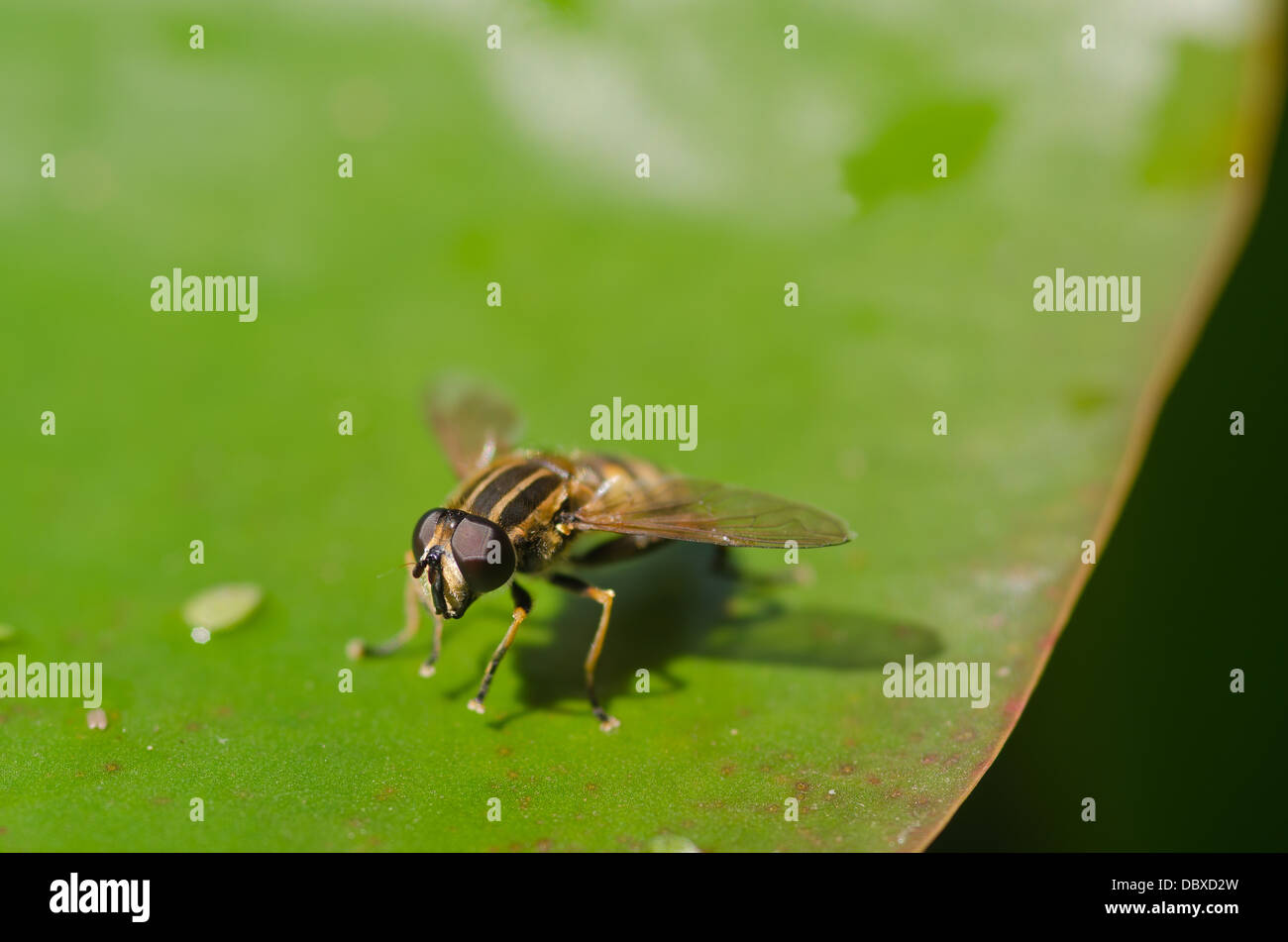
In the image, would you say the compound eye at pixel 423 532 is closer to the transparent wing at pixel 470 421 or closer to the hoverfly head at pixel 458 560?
the hoverfly head at pixel 458 560

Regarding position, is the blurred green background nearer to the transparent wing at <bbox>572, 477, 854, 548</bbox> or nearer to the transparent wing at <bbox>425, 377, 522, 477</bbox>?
the transparent wing at <bbox>425, 377, 522, 477</bbox>

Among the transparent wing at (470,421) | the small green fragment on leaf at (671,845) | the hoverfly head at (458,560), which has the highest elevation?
the transparent wing at (470,421)

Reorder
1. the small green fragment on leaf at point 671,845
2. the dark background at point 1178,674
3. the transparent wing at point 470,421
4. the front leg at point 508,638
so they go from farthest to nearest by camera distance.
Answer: the transparent wing at point 470,421 → the dark background at point 1178,674 → the front leg at point 508,638 → the small green fragment on leaf at point 671,845

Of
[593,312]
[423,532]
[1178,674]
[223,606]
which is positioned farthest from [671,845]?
[593,312]

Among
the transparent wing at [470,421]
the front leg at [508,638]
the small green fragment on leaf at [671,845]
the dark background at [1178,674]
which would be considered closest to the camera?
the small green fragment on leaf at [671,845]

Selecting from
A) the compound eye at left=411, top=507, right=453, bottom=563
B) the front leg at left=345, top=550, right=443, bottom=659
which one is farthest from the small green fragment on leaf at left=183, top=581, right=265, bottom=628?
the compound eye at left=411, top=507, right=453, bottom=563

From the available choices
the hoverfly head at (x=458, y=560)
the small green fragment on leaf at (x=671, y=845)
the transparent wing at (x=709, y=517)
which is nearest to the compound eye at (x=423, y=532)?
the hoverfly head at (x=458, y=560)
